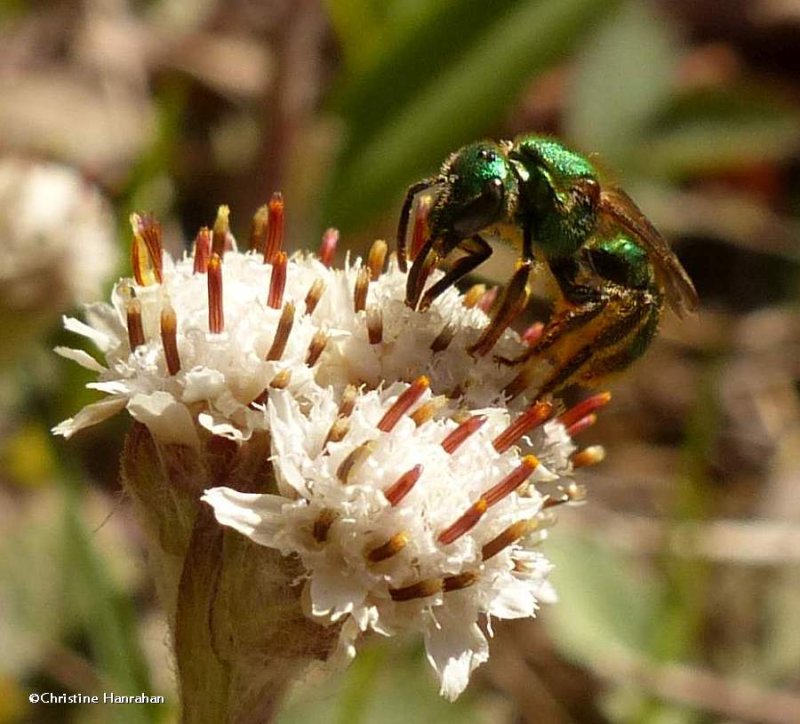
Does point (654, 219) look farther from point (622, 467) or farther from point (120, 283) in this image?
point (120, 283)

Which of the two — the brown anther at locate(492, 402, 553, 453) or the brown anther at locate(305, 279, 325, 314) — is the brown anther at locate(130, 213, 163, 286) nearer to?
the brown anther at locate(305, 279, 325, 314)

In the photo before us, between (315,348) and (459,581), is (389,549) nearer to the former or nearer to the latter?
(459,581)

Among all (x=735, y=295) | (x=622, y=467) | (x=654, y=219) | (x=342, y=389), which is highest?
(x=342, y=389)

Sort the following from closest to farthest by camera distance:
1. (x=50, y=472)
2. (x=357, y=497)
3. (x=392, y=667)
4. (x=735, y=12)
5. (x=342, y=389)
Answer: (x=357, y=497)
(x=342, y=389)
(x=392, y=667)
(x=50, y=472)
(x=735, y=12)

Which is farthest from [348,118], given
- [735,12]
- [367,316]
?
[735,12]

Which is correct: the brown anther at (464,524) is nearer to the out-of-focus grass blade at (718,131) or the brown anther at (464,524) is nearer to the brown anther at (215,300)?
the brown anther at (215,300)

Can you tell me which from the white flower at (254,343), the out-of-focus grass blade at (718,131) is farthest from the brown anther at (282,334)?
the out-of-focus grass blade at (718,131)
